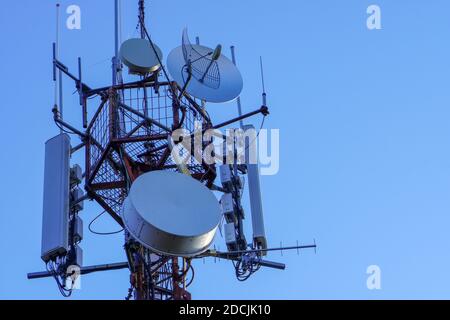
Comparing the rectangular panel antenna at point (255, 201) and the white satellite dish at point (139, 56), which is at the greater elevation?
the white satellite dish at point (139, 56)

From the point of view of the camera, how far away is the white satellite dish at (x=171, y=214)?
92.3 feet

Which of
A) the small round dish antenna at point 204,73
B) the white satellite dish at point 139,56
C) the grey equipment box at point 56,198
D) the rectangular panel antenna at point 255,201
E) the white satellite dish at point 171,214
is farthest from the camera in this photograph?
the white satellite dish at point 139,56

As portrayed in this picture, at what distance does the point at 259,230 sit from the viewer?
110 ft

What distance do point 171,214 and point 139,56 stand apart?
7.78 metres

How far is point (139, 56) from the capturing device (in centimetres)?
3500

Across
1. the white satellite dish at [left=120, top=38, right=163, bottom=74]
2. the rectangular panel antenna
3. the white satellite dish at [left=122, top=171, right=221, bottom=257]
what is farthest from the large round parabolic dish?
the white satellite dish at [left=122, top=171, right=221, bottom=257]

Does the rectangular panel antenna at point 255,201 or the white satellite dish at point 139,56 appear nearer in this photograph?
the rectangular panel antenna at point 255,201

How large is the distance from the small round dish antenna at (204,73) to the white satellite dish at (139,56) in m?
1.48

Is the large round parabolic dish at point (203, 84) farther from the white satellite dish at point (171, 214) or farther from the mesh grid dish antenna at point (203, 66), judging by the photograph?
the white satellite dish at point (171, 214)

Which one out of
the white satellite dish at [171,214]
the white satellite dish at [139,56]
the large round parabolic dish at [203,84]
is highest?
the white satellite dish at [139,56]

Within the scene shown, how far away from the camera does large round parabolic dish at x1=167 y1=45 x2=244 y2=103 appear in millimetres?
32625

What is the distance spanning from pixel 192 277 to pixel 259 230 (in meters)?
2.61

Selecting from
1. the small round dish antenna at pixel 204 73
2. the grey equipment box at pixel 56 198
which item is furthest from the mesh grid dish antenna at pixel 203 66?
the grey equipment box at pixel 56 198
